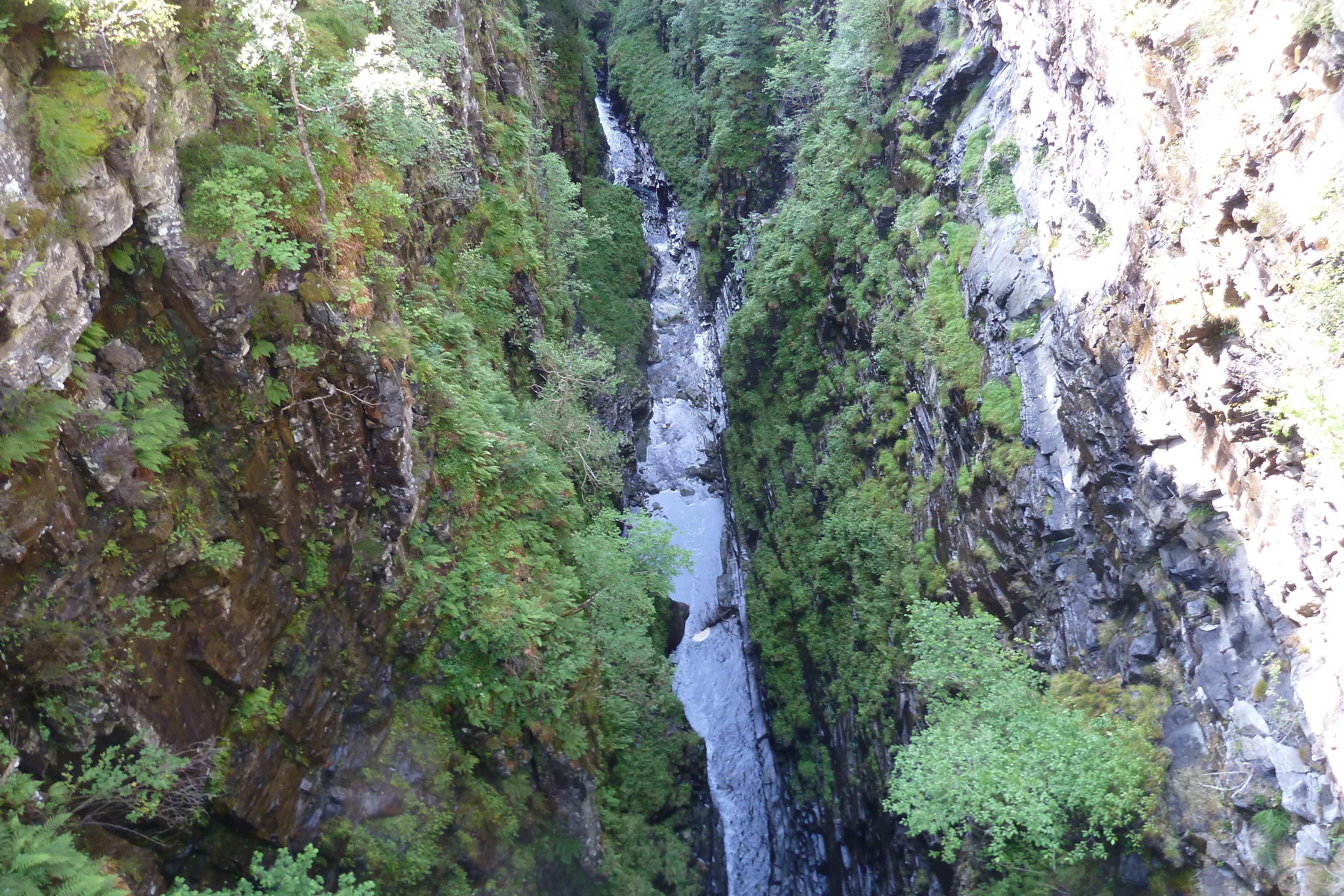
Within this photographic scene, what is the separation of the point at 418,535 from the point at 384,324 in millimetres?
3724

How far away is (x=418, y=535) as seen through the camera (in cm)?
1327

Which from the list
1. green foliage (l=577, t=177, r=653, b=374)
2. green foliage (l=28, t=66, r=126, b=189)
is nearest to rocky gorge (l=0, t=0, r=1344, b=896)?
green foliage (l=28, t=66, r=126, b=189)

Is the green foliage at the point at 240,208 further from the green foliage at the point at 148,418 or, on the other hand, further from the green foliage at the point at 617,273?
the green foliage at the point at 617,273

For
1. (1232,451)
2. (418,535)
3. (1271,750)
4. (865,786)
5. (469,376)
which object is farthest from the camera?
(865,786)

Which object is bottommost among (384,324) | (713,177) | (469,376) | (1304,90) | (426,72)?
(384,324)

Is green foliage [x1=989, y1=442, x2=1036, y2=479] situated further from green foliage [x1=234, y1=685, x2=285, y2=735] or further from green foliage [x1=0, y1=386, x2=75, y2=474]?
green foliage [x1=0, y1=386, x2=75, y2=474]

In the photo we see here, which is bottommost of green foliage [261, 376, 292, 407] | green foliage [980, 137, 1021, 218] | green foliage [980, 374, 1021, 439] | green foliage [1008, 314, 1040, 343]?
green foliage [261, 376, 292, 407]

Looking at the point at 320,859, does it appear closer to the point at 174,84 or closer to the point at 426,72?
the point at 174,84

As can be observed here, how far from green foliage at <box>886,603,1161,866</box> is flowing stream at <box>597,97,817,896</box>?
679 cm

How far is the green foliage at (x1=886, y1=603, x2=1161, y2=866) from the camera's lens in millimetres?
12617

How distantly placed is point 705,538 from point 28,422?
2276 cm

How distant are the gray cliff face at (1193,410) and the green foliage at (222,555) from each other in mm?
13832

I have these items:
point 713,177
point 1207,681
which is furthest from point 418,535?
point 713,177

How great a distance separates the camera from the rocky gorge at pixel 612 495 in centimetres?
846
